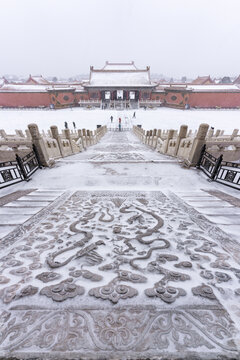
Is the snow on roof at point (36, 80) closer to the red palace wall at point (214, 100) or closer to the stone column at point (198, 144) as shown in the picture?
the red palace wall at point (214, 100)

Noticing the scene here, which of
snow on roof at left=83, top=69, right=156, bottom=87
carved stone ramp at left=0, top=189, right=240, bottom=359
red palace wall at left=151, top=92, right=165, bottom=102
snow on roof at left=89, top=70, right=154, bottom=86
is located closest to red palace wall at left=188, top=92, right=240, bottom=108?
red palace wall at left=151, top=92, right=165, bottom=102

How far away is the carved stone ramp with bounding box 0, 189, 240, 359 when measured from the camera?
1071 millimetres

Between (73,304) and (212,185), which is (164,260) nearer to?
(73,304)

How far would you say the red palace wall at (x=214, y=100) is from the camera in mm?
30016

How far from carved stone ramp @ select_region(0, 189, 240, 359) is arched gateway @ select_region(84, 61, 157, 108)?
1240 inches

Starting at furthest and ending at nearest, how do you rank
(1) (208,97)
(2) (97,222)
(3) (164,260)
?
(1) (208,97)
(2) (97,222)
(3) (164,260)

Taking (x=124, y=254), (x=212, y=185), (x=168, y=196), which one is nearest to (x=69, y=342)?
Result: (x=124, y=254)

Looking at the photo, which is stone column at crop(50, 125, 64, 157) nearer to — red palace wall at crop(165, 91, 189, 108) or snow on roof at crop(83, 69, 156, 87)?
snow on roof at crop(83, 69, 156, 87)

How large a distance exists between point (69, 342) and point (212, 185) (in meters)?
4.01

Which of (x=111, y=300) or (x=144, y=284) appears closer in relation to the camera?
(x=111, y=300)

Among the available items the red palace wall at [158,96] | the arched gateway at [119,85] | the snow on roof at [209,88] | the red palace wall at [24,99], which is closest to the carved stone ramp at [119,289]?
the arched gateway at [119,85]

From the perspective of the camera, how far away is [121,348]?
1.05 meters

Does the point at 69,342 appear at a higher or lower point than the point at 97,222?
higher

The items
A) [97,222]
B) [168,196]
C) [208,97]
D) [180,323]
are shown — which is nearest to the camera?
[180,323]
